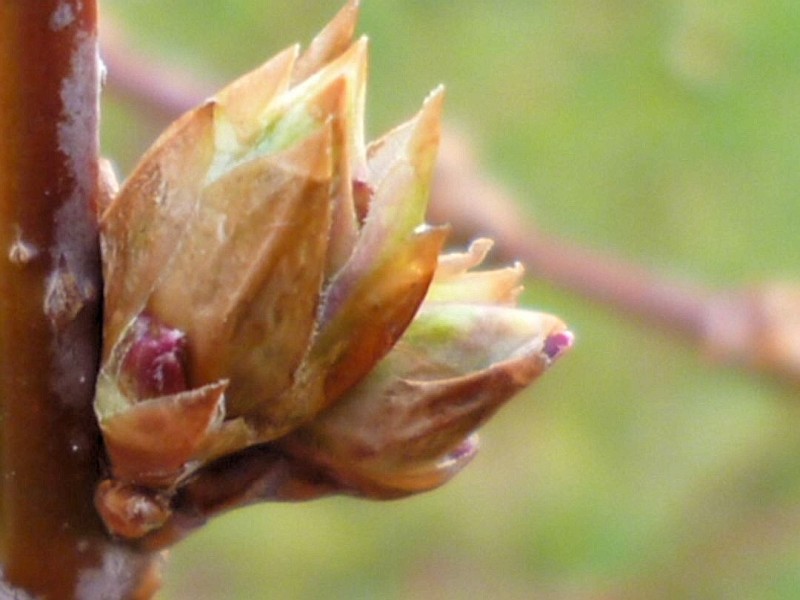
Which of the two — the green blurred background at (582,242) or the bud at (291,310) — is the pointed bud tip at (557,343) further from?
the green blurred background at (582,242)

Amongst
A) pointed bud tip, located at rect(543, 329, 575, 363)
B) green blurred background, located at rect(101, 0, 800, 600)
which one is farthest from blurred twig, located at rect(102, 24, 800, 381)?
green blurred background, located at rect(101, 0, 800, 600)

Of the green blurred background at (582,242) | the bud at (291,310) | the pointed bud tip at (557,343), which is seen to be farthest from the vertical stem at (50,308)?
the green blurred background at (582,242)

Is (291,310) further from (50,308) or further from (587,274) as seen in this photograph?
(587,274)

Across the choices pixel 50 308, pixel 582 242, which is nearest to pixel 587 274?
pixel 50 308

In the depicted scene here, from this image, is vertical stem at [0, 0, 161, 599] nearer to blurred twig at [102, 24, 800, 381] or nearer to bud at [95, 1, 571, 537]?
bud at [95, 1, 571, 537]

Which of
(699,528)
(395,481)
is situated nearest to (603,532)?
(699,528)

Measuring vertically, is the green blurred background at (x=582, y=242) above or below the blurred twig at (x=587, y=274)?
below

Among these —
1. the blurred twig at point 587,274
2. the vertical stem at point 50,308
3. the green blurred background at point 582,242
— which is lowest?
the green blurred background at point 582,242
